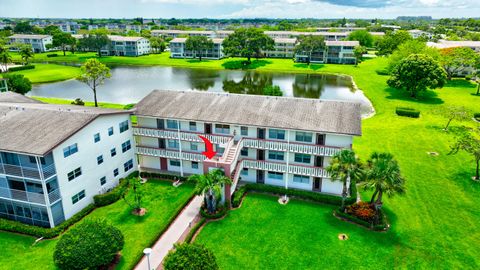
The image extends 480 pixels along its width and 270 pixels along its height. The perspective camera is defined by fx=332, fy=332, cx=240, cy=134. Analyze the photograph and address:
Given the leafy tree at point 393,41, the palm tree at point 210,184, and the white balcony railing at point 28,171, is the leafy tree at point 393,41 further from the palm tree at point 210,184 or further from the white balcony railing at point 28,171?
the white balcony railing at point 28,171

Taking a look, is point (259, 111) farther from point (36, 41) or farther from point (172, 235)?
point (36, 41)

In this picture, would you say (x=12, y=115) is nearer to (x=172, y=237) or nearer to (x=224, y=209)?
(x=172, y=237)

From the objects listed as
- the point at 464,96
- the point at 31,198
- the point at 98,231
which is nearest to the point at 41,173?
the point at 31,198

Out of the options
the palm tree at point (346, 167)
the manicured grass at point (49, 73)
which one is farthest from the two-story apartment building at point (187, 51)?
the palm tree at point (346, 167)

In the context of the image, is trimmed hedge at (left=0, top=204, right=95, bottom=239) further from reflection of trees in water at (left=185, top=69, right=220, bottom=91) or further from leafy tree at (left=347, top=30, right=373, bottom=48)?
leafy tree at (left=347, top=30, right=373, bottom=48)

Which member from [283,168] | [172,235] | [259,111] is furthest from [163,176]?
[283,168]

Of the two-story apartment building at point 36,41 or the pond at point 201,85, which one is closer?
the pond at point 201,85
